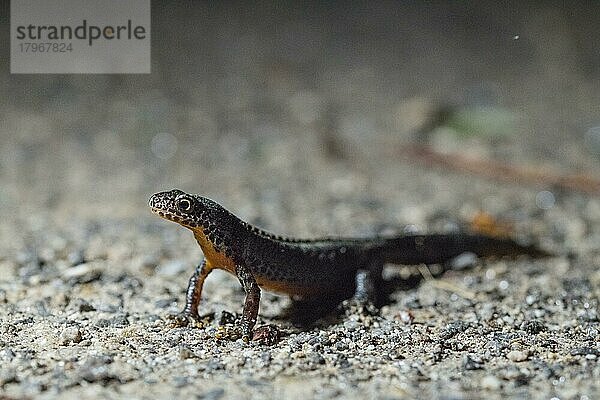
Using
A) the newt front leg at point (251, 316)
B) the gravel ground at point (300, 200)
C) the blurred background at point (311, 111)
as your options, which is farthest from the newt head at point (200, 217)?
the blurred background at point (311, 111)

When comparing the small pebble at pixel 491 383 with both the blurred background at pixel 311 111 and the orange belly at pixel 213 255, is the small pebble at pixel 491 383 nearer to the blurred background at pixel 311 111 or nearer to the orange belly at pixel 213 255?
the orange belly at pixel 213 255

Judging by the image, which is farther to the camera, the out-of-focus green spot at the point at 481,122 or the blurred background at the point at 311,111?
the out-of-focus green spot at the point at 481,122

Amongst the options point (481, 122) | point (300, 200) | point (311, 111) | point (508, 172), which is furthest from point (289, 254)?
point (311, 111)

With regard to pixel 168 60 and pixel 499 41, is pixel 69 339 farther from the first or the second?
pixel 499 41

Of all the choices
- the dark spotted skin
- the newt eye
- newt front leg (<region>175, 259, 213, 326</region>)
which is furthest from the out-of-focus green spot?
the newt eye

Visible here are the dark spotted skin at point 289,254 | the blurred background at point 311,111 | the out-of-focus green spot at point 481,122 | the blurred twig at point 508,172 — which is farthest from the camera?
the out-of-focus green spot at point 481,122

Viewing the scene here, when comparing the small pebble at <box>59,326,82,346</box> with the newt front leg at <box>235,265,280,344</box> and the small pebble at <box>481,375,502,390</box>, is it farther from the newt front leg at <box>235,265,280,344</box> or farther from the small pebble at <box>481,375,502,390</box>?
the small pebble at <box>481,375,502,390</box>
